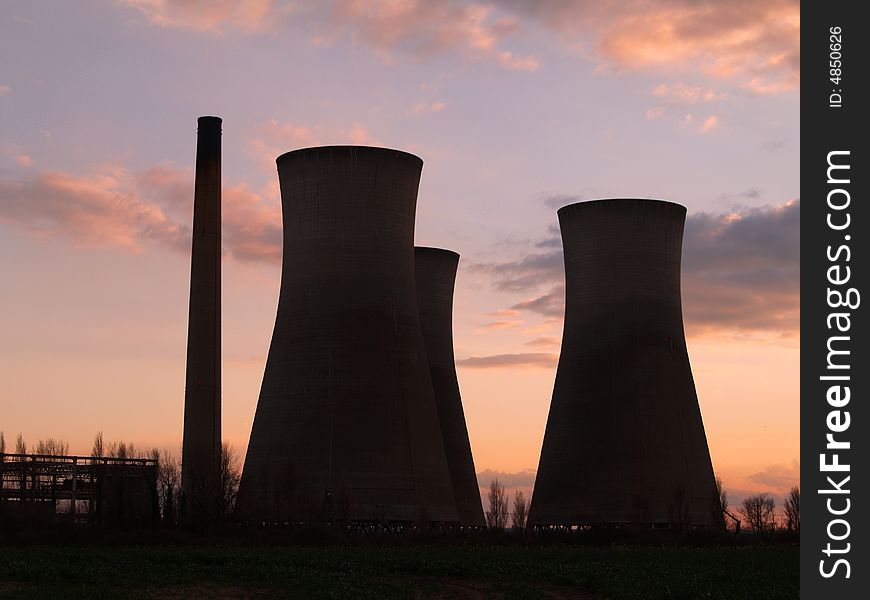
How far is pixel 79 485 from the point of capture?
49.8m

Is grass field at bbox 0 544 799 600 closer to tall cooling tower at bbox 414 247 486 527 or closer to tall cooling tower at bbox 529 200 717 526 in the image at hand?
tall cooling tower at bbox 529 200 717 526

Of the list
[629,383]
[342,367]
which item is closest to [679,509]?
[629,383]

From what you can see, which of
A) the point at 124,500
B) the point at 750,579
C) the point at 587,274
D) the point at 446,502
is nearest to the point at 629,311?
the point at 587,274

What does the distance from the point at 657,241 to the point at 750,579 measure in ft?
81.2

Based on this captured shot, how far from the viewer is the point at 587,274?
48312 millimetres

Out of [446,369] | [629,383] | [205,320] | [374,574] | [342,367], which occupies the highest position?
[205,320]

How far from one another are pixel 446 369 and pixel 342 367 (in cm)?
1497

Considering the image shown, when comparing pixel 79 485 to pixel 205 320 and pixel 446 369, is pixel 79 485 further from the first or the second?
pixel 446 369

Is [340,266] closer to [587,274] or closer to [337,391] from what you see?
[337,391]

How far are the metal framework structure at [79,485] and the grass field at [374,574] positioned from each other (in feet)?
44.5

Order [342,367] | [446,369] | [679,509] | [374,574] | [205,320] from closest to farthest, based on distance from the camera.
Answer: [374,574]
[342,367]
[205,320]
[679,509]
[446,369]

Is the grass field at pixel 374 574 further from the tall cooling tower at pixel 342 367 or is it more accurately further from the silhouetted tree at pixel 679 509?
the silhouetted tree at pixel 679 509

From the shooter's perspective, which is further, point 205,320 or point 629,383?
point 629,383

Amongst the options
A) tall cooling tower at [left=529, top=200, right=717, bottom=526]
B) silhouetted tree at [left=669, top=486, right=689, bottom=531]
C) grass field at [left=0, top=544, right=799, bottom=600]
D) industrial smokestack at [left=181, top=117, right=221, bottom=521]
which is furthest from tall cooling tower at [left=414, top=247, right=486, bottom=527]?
grass field at [left=0, top=544, right=799, bottom=600]
